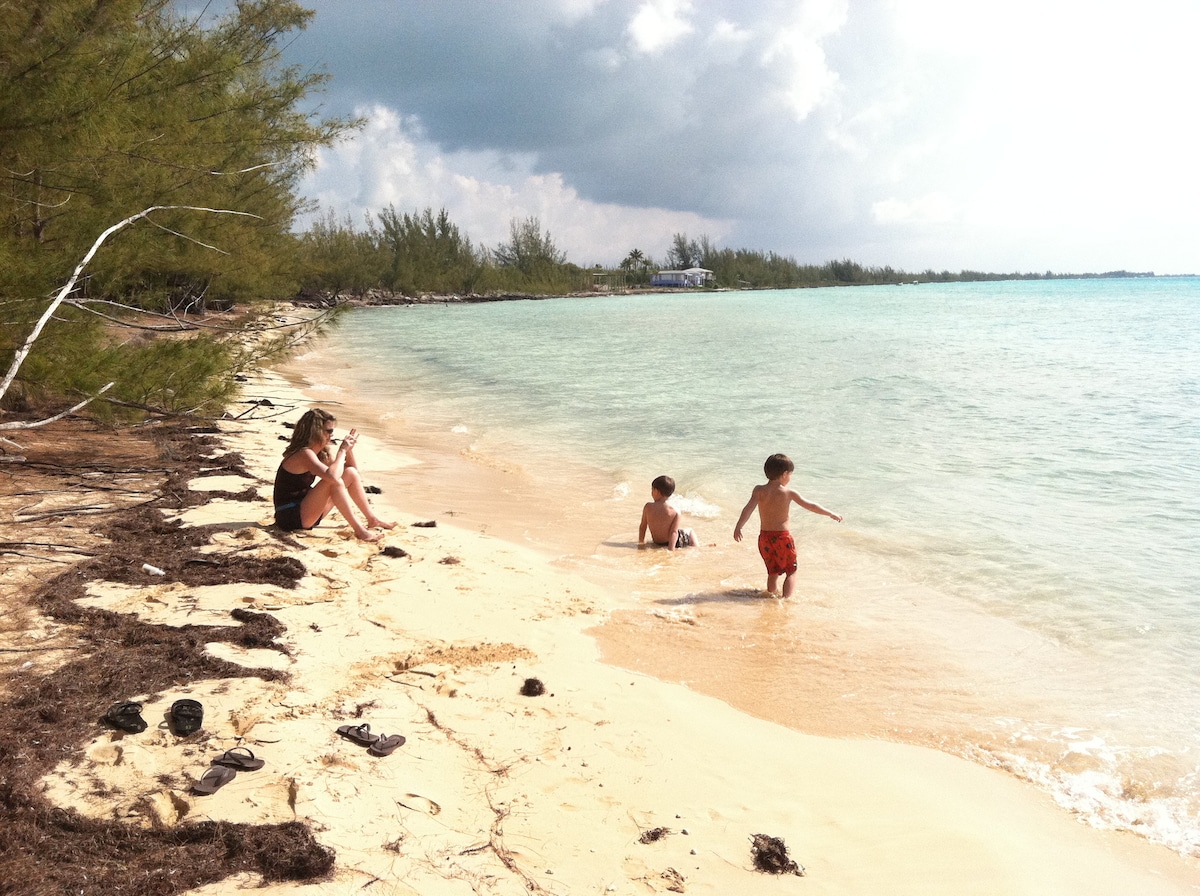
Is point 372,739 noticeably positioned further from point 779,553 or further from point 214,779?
point 779,553

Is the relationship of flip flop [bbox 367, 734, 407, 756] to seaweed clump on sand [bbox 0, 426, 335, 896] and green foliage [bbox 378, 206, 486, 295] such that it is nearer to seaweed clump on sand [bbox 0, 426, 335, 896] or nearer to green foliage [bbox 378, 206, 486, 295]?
seaweed clump on sand [bbox 0, 426, 335, 896]

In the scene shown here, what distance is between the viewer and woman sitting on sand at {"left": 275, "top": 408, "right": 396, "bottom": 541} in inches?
231

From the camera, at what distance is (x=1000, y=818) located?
3.21m

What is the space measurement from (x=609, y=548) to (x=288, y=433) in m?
5.74

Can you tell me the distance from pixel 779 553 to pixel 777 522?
0.26 meters

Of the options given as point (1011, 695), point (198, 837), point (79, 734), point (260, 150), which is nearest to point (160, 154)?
point (260, 150)

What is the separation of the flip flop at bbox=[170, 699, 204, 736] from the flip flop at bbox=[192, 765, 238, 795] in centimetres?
27

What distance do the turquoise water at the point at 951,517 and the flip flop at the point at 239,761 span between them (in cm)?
279

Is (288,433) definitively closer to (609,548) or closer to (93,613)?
(609,548)

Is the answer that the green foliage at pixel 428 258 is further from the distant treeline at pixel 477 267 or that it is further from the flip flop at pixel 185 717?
the flip flop at pixel 185 717

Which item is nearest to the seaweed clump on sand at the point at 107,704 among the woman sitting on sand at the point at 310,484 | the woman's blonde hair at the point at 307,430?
the woman sitting on sand at the point at 310,484

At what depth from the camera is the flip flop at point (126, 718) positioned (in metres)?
2.82

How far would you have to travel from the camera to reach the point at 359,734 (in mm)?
3076

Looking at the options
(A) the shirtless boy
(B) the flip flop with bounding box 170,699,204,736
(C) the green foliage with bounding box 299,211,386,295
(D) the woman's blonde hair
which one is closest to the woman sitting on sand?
(D) the woman's blonde hair
